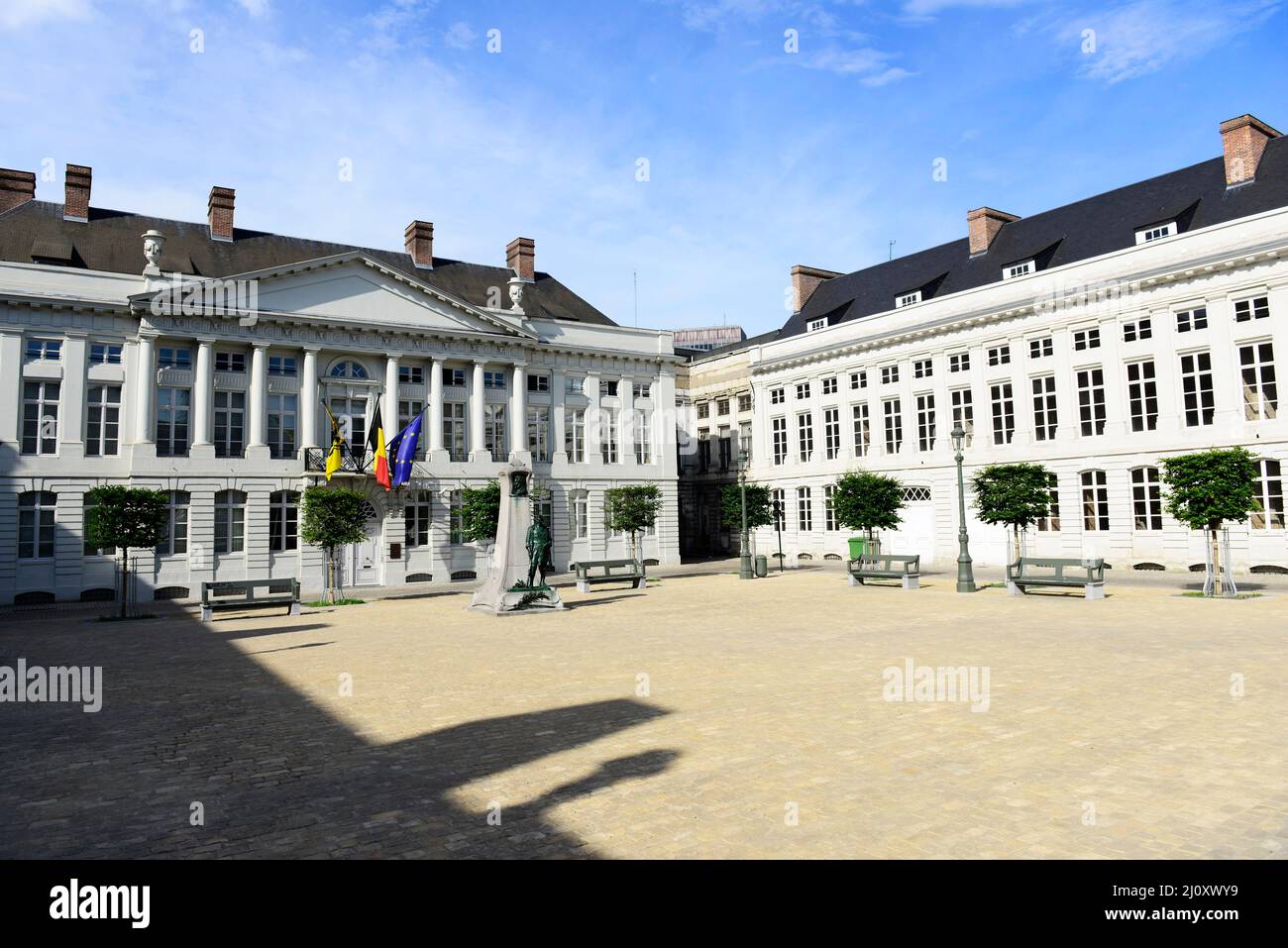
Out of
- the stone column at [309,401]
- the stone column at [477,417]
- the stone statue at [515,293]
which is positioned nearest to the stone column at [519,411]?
the stone column at [477,417]

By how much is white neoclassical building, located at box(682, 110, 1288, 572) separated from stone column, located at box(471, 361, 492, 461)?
1891 cm

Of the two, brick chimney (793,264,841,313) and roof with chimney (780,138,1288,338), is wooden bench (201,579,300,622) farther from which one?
brick chimney (793,264,841,313)

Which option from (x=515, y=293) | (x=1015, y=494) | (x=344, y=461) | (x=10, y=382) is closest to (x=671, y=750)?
(x=1015, y=494)

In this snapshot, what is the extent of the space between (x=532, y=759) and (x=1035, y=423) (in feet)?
115

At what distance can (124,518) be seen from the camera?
2427 cm

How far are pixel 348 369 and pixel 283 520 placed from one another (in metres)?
7.57

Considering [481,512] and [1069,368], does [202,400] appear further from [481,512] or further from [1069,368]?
[1069,368]

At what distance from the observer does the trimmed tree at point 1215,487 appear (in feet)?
68.7

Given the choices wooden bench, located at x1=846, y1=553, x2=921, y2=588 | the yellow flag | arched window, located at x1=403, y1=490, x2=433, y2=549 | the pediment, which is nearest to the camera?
wooden bench, located at x1=846, y1=553, x2=921, y2=588

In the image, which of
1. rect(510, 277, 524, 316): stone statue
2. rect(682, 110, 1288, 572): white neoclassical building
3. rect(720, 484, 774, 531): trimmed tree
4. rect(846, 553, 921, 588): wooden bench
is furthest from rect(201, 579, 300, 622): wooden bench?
rect(682, 110, 1288, 572): white neoclassical building

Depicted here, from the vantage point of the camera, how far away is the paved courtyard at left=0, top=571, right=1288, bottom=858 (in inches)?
222

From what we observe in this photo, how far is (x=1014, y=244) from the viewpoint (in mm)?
40375

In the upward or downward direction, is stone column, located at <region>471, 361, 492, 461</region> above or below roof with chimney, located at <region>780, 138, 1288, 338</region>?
below
